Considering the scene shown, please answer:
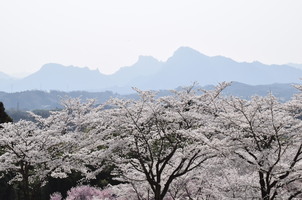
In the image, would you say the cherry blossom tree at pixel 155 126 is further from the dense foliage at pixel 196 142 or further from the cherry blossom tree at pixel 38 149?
the cherry blossom tree at pixel 38 149

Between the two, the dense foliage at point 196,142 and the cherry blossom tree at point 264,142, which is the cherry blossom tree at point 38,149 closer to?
the dense foliage at point 196,142

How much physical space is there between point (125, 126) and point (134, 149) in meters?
1.35

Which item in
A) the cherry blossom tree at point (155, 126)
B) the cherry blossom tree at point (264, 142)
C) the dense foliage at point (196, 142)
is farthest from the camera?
the cherry blossom tree at point (155, 126)

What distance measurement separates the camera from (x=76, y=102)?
27.2 meters

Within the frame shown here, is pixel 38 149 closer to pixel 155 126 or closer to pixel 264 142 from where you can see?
pixel 155 126

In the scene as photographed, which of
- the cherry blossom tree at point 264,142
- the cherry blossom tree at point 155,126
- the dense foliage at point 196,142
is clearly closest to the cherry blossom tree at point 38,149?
the dense foliage at point 196,142

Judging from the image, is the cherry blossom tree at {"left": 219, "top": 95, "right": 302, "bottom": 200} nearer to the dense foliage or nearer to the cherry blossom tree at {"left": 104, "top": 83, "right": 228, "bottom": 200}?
the dense foliage

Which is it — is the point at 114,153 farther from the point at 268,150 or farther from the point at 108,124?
the point at 268,150

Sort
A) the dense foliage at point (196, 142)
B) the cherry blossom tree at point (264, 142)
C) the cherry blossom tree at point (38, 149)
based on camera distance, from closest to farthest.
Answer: the cherry blossom tree at point (264, 142)
the dense foliage at point (196, 142)
the cherry blossom tree at point (38, 149)

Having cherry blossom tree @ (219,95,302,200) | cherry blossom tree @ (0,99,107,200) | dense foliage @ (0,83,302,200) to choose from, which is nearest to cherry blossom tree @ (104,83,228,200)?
dense foliage @ (0,83,302,200)

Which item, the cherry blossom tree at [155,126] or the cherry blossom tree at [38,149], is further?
the cherry blossom tree at [38,149]

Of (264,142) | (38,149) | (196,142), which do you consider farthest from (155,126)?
(38,149)

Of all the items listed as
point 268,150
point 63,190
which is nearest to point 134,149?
point 268,150

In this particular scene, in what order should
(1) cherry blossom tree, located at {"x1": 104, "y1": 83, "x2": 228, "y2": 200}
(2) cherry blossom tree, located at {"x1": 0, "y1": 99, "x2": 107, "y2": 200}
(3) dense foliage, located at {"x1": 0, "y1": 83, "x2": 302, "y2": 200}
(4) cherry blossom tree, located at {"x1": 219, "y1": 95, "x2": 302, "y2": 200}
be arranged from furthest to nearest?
1. (2) cherry blossom tree, located at {"x1": 0, "y1": 99, "x2": 107, "y2": 200}
2. (1) cherry blossom tree, located at {"x1": 104, "y1": 83, "x2": 228, "y2": 200}
3. (3) dense foliage, located at {"x1": 0, "y1": 83, "x2": 302, "y2": 200}
4. (4) cherry blossom tree, located at {"x1": 219, "y1": 95, "x2": 302, "y2": 200}
